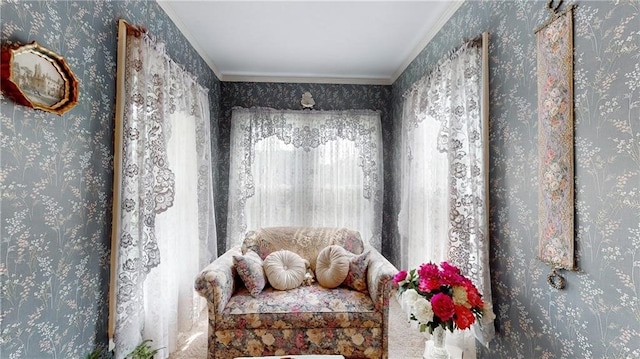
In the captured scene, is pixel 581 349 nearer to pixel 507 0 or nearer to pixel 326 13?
pixel 507 0

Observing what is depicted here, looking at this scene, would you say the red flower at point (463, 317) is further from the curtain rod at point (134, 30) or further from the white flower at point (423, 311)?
the curtain rod at point (134, 30)

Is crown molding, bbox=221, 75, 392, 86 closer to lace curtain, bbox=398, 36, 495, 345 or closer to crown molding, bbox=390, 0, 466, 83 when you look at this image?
crown molding, bbox=390, 0, 466, 83

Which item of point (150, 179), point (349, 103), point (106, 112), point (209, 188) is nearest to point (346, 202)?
point (349, 103)

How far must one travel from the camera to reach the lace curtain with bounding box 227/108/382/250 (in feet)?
12.9

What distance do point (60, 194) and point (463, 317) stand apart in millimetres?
2051

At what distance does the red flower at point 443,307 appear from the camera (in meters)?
1.68

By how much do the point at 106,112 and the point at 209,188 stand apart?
1.45 m

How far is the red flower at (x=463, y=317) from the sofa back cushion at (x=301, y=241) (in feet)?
4.30

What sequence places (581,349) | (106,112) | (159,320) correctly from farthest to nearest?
(159,320) → (106,112) → (581,349)

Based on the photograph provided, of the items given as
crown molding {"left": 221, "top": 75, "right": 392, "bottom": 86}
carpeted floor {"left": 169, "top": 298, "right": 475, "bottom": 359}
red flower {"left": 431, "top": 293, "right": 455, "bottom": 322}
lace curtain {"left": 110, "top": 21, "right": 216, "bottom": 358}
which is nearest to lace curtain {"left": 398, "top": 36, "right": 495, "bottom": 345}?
red flower {"left": 431, "top": 293, "right": 455, "bottom": 322}

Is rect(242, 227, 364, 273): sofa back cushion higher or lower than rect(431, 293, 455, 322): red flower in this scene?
higher

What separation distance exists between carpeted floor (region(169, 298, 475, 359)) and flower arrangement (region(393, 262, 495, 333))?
0.93m

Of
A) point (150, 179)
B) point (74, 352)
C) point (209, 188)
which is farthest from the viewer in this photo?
point (209, 188)

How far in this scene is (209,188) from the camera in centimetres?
314
